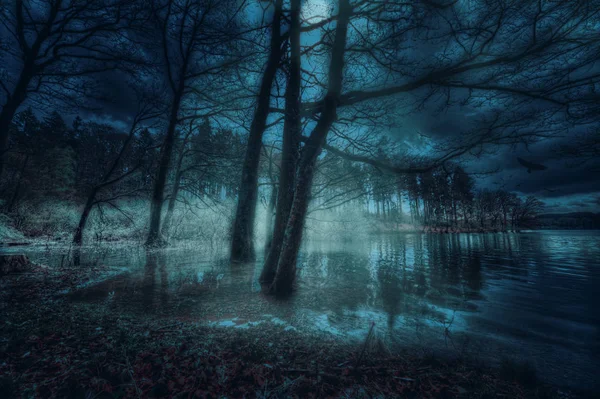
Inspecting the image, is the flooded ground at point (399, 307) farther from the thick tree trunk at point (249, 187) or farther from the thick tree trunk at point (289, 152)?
the thick tree trunk at point (289, 152)

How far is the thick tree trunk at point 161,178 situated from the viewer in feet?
35.4

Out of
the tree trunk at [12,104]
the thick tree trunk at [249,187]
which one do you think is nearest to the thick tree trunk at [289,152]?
the thick tree trunk at [249,187]

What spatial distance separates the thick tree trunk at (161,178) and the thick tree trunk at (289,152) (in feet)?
27.3


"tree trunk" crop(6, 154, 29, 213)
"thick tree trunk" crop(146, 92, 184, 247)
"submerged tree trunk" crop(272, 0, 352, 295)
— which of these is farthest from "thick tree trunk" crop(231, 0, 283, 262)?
"tree trunk" crop(6, 154, 29, 213)

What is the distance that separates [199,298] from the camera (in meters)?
4.17

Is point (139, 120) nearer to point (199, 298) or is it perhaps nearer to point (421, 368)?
point (199, 298)

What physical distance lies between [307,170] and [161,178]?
9820 millimetres

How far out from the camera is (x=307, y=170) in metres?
4.29

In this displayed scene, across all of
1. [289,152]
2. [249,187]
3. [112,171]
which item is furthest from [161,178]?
[289,152]

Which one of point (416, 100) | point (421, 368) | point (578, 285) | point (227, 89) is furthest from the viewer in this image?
point (227, 89)

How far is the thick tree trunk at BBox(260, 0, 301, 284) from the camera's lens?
4941mm

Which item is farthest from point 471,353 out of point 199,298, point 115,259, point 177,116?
point 177,116

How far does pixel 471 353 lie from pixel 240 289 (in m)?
4.08

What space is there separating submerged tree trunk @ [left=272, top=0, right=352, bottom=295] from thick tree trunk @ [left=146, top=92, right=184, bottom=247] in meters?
9.46
